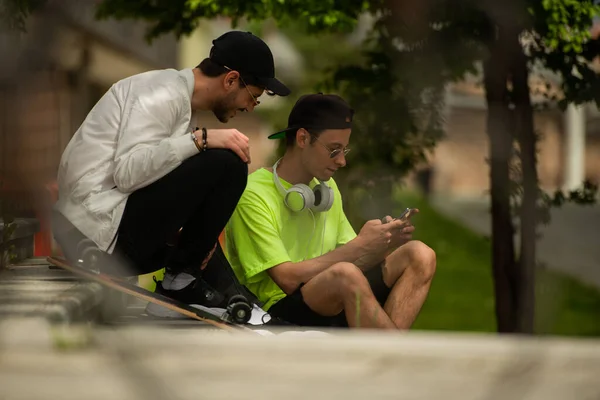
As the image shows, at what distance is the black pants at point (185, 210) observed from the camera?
215 cm

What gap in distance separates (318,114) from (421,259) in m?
0.41

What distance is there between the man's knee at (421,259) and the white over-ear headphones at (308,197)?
8.4 inches

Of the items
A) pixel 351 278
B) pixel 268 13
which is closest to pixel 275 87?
pixel 351 278

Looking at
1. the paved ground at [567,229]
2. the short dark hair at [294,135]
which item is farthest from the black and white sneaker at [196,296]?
the paved ground at [567,229]

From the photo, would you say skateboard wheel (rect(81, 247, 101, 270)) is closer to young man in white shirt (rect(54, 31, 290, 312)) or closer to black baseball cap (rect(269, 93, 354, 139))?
young man in white shirt (rect(54, 31, 290, 312))

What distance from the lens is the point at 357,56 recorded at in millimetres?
4016

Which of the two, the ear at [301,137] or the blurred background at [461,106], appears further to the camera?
the blurred background at [461,106]

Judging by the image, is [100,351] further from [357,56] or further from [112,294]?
[357,56]

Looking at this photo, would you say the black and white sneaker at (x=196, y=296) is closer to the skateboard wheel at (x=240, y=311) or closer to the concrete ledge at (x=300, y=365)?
the skateboard wheel at (x=240, y=311)

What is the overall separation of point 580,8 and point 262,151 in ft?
4.76

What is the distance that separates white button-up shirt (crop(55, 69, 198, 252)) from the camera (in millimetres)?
2066

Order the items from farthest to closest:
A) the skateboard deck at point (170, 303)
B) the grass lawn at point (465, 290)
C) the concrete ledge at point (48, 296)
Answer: the grass lawn at point (465, 290), the skateboard deck at point (170, 303), the concrete ledge at point (48, 296)

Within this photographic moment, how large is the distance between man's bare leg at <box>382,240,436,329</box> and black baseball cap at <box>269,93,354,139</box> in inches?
12.9

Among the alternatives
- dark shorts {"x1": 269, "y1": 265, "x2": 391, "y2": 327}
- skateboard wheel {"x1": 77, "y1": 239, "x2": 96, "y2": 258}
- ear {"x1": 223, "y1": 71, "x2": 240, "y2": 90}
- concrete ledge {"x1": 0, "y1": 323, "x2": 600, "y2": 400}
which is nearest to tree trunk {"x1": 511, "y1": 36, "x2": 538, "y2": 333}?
dark shorts {"x1": 269, "y1": 265, "x2": 391, "y2": 327}
